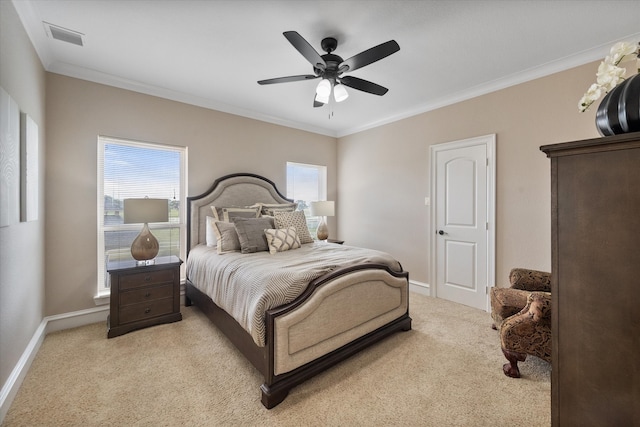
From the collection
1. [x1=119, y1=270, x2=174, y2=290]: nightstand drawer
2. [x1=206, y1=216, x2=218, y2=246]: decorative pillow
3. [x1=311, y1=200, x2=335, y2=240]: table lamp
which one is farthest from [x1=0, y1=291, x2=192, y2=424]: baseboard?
[x1=311, y1=200, x2=335, y2=240]: table lamp

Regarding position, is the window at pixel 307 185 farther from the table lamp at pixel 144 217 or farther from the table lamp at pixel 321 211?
the table lamp at pixel 144 217

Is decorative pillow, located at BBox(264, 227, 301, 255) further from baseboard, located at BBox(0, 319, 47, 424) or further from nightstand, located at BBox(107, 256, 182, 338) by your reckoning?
baseboard, located at BBox(0, 319, 47, 424)

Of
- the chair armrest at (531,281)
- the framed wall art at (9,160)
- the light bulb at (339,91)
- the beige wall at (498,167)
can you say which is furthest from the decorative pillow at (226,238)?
the chair armrest at (531,281)

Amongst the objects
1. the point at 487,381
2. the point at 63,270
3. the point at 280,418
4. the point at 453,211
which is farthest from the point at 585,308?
the point at 63,270

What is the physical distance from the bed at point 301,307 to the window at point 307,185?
1716 mm

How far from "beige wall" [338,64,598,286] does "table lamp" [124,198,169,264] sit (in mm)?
3094

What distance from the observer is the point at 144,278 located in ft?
8.99

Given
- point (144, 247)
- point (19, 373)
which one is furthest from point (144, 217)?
point (19, 373)

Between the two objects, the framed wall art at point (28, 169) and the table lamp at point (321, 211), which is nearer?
the framed wall art at point (28, 169)

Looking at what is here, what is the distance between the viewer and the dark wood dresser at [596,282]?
79cm

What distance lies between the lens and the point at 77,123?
2.79m

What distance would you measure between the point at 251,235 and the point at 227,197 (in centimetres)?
105

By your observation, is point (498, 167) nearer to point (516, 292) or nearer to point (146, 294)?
point (516, 292)

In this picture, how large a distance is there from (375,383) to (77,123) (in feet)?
12.3
